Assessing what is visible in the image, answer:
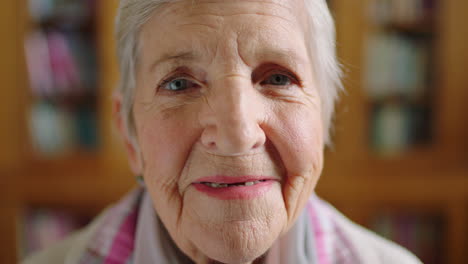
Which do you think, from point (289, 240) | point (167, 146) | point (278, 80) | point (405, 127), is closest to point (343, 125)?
point (405, 127)

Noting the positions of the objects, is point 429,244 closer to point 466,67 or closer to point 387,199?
point 387,199

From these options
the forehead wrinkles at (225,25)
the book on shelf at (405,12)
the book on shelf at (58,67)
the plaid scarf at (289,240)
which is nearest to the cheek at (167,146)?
the forehead wrinkles at (225,25)

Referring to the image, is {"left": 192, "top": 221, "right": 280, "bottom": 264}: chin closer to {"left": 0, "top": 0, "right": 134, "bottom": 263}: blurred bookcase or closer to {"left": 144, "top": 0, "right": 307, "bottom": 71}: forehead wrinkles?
{"left": 144, "top": 0, "right": 307, "bottom": 71}: forehead wrinkles

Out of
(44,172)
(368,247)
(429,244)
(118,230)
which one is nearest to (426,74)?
(429,244)

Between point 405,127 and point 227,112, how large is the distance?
218 cm

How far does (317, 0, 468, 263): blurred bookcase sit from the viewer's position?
2.16 m

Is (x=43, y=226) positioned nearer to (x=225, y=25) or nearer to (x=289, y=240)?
(x=289, y=240)

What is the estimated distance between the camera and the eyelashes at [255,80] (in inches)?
24.0

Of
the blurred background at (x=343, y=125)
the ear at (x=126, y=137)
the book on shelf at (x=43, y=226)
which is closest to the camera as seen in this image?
the ear at (x=126, y=137)

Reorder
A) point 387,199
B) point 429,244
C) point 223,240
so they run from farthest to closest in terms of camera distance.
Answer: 1. point 429,244
2. point 387,199
3. point 223,240

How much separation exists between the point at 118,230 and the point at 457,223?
6.86 feet

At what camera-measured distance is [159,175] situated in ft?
2.04

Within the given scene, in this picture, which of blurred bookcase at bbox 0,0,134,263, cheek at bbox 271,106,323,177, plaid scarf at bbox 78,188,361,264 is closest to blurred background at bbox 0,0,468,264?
blurred bookcase at bbox 0,0,134,263

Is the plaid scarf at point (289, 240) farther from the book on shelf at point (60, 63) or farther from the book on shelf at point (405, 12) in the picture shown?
the book on shelf at point (405, 12)
